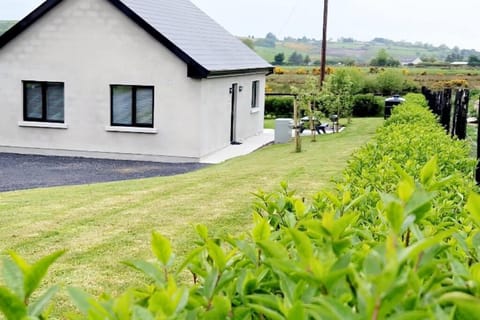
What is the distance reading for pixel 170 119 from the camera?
18.5m

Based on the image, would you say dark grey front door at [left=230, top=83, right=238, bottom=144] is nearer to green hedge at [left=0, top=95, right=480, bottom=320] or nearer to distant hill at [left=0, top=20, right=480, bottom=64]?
green hedge at [left=0, top=95, right=480, bottom=320]

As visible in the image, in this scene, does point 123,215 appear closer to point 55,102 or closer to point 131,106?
point 131,106

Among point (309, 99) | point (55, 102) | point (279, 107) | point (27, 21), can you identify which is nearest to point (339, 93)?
point (309, 99)

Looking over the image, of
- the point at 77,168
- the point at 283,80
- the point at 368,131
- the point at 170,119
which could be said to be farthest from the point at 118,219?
the point at 283,80

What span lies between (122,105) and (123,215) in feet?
33.2

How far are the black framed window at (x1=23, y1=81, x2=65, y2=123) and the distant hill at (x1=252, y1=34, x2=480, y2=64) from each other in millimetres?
58564

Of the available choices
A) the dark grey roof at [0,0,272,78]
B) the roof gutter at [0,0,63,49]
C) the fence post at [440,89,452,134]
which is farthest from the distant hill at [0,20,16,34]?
the fence post at [440,89,452,134]

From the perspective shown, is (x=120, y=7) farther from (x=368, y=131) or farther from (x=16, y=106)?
(x=368, y=131)

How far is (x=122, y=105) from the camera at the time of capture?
1897 centimetres

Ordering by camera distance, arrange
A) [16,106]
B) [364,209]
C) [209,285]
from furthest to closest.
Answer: [16,106] < [364,209] < [209,285]

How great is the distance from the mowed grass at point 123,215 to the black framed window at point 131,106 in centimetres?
499

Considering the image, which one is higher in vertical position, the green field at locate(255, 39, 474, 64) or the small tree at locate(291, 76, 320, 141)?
the green field at locate(255, 39, 474, 64)

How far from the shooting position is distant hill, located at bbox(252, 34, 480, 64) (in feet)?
272

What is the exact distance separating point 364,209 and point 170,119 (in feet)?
51.3
